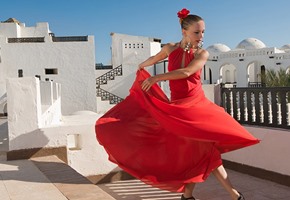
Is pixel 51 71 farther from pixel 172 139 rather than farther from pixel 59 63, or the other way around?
pixel 172 139

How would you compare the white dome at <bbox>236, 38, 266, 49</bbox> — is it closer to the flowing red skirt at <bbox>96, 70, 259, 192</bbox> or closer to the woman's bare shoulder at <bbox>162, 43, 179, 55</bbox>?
the woman's bare shoulder at <bbox>162, 43, 179, 55</bbox>

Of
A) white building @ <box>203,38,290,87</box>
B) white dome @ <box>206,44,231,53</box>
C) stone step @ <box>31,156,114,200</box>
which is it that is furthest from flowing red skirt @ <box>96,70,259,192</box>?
white dome @ <box>206,44,231,53</box>

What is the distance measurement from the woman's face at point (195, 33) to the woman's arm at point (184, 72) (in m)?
0.09

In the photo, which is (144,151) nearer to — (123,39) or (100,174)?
(100,174)

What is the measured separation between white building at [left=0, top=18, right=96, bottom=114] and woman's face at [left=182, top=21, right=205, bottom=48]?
48.7 ft

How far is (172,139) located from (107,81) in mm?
17068

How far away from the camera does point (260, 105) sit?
16.4 ft

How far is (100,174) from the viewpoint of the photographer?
17.5 feet

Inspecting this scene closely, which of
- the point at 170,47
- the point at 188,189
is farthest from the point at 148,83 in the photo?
the point at 188,189

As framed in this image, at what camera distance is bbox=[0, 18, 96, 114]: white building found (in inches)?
663

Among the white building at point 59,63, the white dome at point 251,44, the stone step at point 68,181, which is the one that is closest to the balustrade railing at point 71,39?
the white building at point 59,63

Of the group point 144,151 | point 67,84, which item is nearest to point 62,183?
point 144,151

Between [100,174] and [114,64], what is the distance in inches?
646

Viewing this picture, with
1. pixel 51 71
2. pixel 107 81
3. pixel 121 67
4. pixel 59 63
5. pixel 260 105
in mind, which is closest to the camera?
pixel 260 105
